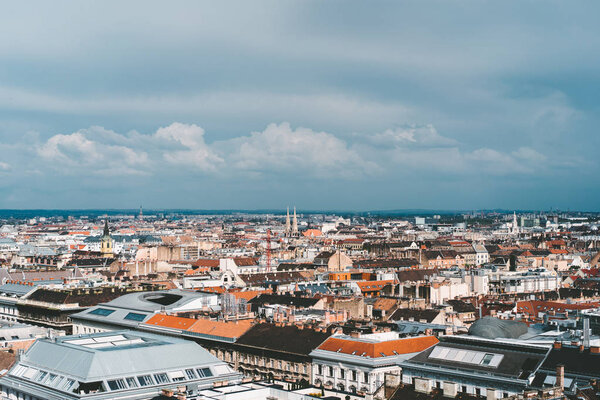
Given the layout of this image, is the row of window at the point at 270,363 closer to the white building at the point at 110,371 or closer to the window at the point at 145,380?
the white building at the point at 110,371

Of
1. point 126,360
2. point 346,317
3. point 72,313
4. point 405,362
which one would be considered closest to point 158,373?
point 126,360

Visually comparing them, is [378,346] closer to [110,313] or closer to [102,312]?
[110,313]

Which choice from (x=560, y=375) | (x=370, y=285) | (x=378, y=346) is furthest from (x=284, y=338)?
(x=370, y=285)

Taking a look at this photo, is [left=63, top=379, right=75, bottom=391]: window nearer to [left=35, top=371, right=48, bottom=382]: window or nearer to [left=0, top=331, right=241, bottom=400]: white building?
[left=0, top=331, right=241, bottom=400]: white building

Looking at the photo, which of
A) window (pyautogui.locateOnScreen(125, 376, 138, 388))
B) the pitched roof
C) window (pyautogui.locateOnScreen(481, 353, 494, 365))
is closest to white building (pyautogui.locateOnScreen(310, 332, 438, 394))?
the pitched roof

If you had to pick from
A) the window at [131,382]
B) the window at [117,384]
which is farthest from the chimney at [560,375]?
the window at [117,384]
